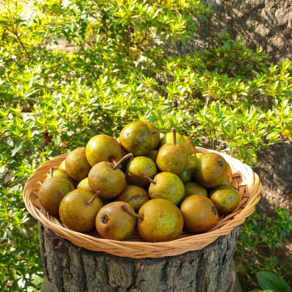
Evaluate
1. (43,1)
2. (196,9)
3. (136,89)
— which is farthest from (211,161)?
(43,1)

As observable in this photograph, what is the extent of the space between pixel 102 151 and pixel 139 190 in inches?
13.9

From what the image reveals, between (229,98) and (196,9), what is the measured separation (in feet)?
4.02

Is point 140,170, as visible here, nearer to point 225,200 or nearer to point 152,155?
point 152,155

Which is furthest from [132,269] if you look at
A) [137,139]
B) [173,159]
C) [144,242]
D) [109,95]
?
[109,95]

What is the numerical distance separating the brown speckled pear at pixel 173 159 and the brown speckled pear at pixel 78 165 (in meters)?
0.52

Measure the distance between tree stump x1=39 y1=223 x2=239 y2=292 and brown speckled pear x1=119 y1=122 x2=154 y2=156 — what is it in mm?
719

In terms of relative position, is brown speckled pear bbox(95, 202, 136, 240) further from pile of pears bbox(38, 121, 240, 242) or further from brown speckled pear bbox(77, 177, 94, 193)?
brown speckled pear bbox(77, 177, 94, 193)

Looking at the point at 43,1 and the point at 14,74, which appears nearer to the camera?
the point at 14,74

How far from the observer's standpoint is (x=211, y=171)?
187 cm

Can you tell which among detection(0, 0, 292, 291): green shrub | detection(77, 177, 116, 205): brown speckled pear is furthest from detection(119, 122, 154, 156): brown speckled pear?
detection(0, 0, 292, 291): green shrub

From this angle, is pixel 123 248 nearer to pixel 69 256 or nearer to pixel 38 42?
pixel 69 256

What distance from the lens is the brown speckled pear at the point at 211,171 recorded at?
187 cm

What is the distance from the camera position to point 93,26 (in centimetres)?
400

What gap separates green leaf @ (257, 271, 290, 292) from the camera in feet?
8.82
